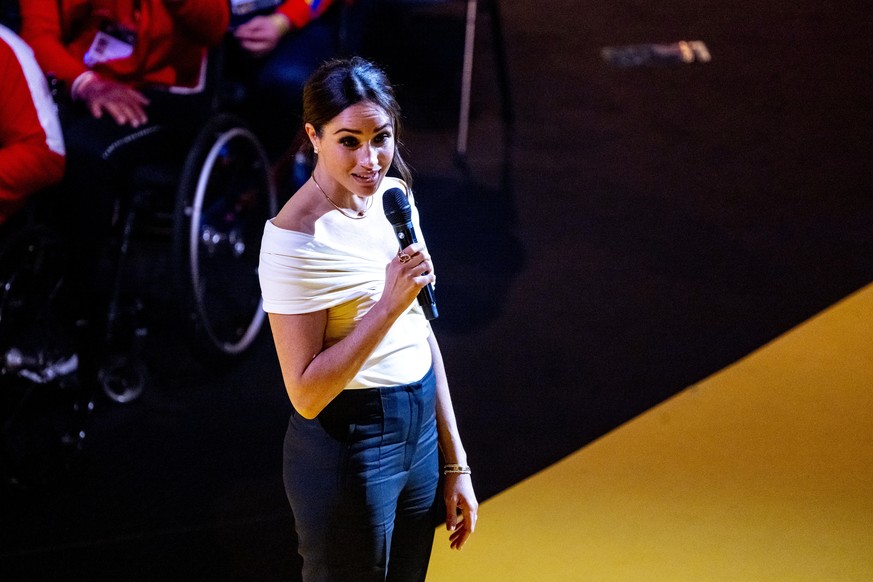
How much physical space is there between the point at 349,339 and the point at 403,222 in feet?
0.57

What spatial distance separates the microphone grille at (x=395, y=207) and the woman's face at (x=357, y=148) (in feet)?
0.12

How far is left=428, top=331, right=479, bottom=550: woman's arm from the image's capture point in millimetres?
1549

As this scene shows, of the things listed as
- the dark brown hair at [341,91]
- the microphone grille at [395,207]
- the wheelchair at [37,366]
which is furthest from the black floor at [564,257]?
the microphone grille at [395,207]

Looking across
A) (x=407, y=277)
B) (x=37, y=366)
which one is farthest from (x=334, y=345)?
(x=37, y=366)

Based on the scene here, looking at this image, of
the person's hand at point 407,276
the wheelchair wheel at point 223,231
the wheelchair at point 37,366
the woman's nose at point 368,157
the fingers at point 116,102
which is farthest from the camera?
the fingers at point 116,102

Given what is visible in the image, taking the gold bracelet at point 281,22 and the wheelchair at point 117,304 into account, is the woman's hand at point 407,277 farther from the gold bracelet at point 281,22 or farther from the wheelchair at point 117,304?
the gold bracelet at point 281,22

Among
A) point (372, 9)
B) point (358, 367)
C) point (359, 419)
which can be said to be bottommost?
point (372, 9)

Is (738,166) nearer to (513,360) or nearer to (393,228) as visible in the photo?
(513,360)

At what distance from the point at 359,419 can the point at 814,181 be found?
3150mm

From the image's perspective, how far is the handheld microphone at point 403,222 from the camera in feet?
4.35

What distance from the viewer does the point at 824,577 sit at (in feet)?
7.02

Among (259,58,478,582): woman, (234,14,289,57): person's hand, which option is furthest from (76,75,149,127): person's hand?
(259,58,478,582): woman

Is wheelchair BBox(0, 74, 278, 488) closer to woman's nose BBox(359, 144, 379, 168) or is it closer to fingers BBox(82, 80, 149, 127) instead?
fingers BBox(82, 80, 149, 127)

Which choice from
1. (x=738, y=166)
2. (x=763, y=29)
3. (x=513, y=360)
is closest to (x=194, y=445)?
(x=513, y=360)
